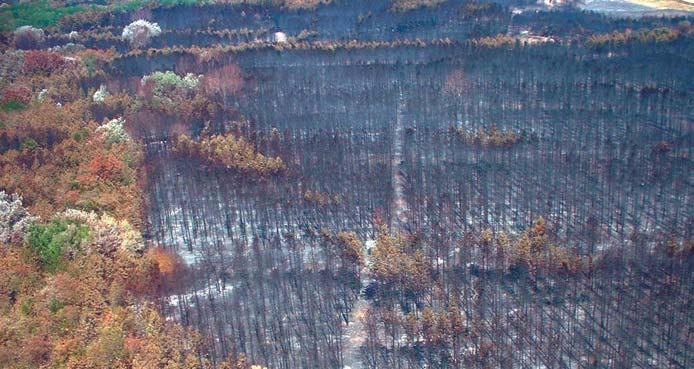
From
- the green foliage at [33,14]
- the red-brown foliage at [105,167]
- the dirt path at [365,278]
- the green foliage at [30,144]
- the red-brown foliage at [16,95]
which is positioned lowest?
the dirt path at [365,278]

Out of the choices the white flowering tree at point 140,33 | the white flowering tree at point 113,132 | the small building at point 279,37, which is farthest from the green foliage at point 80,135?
the small building at point 279,37

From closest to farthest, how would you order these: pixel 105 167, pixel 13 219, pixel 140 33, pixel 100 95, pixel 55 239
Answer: pixel 55 239
pixel 13 219
pixel 105 167
pixel 100 95
pixel 140 33

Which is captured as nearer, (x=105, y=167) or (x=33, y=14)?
(x=105, y=167)

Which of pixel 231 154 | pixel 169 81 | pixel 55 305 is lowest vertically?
pixel 55 305

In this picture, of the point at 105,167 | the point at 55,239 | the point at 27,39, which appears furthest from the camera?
the point at 27,39

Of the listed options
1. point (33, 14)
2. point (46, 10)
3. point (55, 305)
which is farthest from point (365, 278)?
point (46, 10)

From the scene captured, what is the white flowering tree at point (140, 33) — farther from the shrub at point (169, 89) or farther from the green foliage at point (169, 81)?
the shrub at point (169, 89)

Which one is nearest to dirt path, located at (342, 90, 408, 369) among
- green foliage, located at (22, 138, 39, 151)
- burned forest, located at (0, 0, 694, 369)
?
burned forest, located at (0, 0, 694, 369)

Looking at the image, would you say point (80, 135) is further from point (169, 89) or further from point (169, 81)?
point (169, 81)
